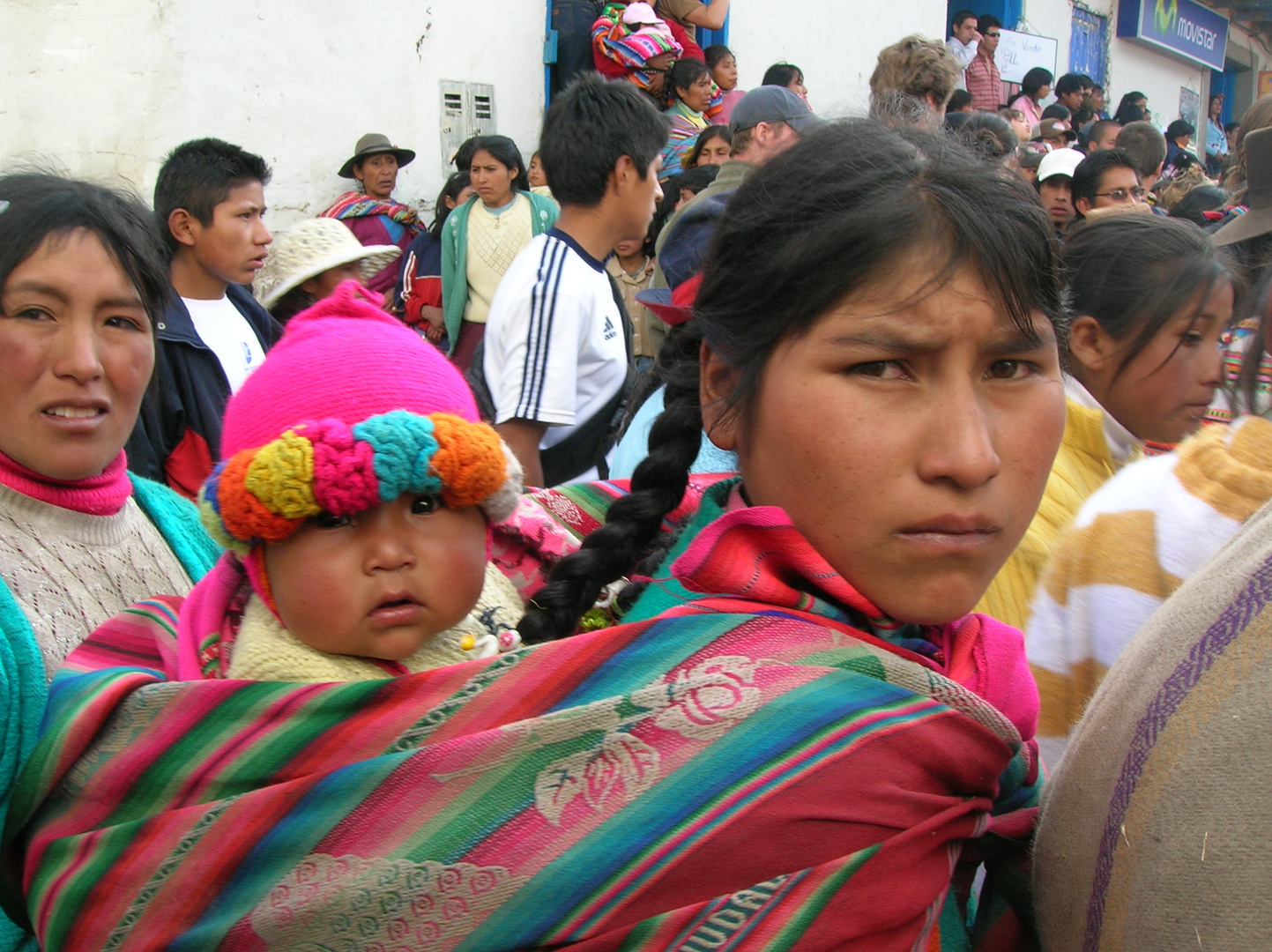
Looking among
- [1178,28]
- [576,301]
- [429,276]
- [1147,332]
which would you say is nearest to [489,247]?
[429,276]

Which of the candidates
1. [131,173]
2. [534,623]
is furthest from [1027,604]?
[131,173]

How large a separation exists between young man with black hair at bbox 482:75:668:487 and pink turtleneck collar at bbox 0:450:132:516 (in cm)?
142

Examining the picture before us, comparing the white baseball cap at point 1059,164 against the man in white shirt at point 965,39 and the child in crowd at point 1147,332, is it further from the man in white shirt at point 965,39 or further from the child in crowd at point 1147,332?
the man in white shirt at point 965,39

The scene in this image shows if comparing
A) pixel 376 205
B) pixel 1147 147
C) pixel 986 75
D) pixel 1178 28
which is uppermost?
pixel 1178 28

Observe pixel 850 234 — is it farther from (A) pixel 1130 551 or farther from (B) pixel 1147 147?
(B) pixel 1147 147

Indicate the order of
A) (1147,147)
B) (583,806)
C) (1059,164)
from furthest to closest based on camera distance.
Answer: (1147,147), (1059,164), (583,806)

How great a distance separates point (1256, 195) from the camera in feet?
12.6

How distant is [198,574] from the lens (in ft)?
7.21

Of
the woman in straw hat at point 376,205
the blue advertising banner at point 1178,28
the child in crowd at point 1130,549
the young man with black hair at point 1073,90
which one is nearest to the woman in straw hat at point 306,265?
the woman in straw hat at point 376,205

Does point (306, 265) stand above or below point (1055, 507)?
above

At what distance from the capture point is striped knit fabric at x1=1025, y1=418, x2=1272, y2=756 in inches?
62.5

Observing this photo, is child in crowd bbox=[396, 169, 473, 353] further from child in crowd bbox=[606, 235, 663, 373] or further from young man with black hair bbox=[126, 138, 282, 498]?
young man with black hair bbox=[126, 138, 282, 498]

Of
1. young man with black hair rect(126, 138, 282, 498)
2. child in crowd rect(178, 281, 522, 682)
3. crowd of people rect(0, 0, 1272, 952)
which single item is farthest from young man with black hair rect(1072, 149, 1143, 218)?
child in crowd rect(178, 281, 522, 682)

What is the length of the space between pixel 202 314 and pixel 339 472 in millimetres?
2933
